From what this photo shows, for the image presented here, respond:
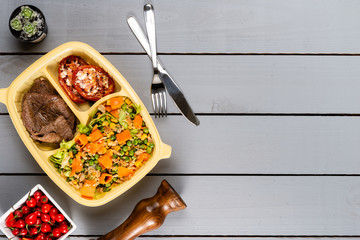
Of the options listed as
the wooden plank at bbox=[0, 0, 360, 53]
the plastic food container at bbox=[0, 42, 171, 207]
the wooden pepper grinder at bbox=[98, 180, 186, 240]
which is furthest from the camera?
the wooden plank at bbox=[0, 0, 360, 53]

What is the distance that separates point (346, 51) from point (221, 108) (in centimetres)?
80

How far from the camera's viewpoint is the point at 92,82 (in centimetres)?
168

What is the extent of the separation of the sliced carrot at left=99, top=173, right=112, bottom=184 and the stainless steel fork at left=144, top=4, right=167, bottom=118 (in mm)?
420

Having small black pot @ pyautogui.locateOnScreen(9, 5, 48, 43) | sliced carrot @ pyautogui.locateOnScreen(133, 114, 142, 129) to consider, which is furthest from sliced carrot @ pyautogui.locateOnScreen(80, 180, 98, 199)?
small black pot @ pyautogui.locateOnScreen(9, 5, 48, 43)

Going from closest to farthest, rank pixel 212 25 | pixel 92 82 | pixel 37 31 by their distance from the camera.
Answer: pixel 92 82 → pixel 37 31 → pixel 212 25

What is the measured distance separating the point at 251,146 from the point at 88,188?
931mm

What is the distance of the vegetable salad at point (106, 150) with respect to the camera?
5.58 ft

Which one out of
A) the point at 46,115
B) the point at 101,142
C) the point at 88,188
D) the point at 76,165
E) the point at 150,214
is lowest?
the point at 150,214

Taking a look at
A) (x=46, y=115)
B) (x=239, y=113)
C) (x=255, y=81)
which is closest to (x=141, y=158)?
(x=46, y=115)

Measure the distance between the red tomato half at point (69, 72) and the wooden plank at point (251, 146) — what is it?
46 cm

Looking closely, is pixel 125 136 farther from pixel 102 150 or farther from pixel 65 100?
pixel 65 100

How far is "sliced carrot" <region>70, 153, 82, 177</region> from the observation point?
67.0 inches

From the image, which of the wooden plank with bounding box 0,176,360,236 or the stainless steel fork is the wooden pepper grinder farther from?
the stainless steel fork

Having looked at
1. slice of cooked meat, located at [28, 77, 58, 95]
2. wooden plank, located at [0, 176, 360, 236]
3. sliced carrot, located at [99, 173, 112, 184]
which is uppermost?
slice of cooked meat, located at [28, 77, 58, 95]
